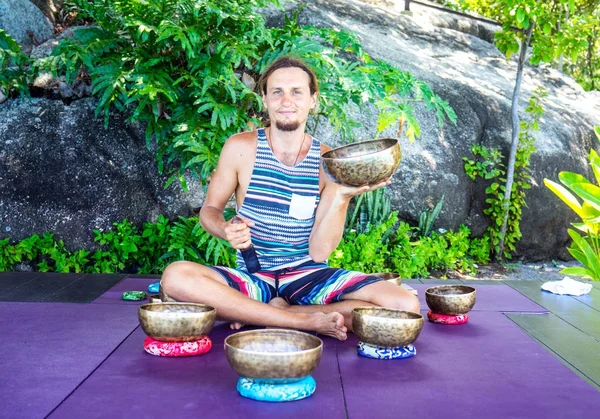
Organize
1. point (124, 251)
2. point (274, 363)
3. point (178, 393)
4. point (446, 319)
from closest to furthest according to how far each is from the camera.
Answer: point (274, 363), point (178, 393), point (446, 319), point (124, 251)

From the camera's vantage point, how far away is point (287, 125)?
271 cm

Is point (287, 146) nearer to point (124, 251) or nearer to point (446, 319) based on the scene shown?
point (446, 319)

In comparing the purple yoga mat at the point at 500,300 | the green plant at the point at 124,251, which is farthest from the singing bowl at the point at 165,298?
the green plant at the point at 124,251

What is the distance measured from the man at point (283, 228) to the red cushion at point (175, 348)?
0.79ft

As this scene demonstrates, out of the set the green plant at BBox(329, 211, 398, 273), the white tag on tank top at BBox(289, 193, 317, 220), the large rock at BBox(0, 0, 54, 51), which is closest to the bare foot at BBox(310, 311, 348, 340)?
the white tag on tank top at BBox(289, 193, 317, 220)

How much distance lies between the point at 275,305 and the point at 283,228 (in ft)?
1.01

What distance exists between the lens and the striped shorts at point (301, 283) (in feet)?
9.07

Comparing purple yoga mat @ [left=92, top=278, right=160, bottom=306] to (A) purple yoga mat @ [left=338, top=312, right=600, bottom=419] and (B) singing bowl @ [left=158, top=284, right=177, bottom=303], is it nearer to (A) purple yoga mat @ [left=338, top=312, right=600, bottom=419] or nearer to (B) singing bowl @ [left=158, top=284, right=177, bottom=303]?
(B) singing bowl @ [left=158, top=284, right=177, bottom=303]

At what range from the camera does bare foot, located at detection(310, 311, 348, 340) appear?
257cm

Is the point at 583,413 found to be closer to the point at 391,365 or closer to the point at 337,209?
the point at 391,365

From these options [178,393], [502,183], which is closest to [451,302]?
[178,393]

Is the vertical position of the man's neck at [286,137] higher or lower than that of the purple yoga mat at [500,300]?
higher

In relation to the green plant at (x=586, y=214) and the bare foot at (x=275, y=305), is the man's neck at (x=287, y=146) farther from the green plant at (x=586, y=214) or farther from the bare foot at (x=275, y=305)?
the green plant at (x=586, y=214)

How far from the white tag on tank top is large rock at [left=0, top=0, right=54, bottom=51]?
3.35m
